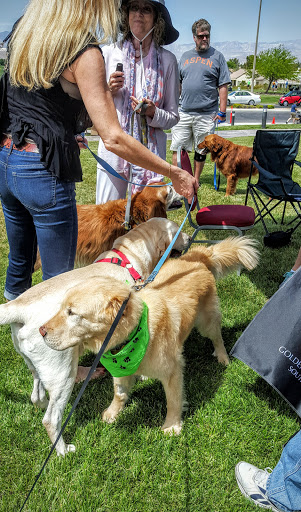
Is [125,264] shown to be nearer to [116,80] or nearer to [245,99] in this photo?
[116,80]

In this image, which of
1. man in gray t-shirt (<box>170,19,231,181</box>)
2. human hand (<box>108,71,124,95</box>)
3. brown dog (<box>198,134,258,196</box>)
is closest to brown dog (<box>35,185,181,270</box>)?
human hand (<box>108,71,124,95</box>)

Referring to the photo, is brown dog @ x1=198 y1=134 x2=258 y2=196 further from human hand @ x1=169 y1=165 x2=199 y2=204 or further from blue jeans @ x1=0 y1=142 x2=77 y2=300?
blue jeans @ x1=0 y1=142 x2=77 y2=300

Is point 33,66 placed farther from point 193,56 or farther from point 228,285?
point 193,56

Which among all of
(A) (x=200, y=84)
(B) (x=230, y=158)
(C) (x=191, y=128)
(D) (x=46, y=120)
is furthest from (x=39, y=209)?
(B) (x=230, y=158)

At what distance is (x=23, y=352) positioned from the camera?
2.10 metres

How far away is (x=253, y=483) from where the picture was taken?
2.08 m

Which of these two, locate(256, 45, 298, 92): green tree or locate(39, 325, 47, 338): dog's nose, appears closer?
locate(39, 325, 47, 338): dog's nose

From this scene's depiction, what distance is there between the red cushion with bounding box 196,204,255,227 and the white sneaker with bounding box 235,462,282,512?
290 cm

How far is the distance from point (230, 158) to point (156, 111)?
5.15 m

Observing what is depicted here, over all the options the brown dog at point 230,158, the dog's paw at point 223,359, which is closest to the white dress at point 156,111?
the dog's paw at point 223,359

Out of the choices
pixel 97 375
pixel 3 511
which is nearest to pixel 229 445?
pixel 97 375

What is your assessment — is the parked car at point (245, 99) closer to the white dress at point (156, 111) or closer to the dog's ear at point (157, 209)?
the white dress at point (156, 111)

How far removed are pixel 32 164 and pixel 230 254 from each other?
1854 mm

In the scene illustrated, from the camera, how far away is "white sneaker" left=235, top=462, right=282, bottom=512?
6.56 ft
